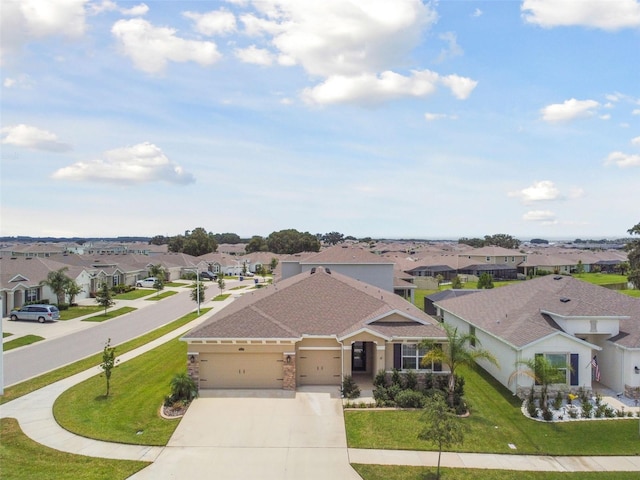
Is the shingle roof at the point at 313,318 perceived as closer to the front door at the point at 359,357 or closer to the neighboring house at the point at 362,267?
the front door at the point at 359,357

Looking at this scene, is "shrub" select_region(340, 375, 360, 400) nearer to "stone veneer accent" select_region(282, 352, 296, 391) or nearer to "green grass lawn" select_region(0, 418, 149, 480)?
"stone veneer accent" select_region(282, 352, 296, 391)

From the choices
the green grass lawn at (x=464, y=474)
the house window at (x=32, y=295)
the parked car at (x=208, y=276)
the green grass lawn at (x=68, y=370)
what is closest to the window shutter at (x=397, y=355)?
the green grass lawn at (x=464, y=474)

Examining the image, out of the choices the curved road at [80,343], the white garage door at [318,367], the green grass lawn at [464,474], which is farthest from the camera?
the curved road at [80,343]

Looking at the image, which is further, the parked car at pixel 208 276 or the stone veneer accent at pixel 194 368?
the parked car at pixel 208 276

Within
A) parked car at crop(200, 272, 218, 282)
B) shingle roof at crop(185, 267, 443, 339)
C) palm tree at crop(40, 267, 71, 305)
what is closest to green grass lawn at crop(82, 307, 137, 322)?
palm tree at crop(40, 267, 71, 305)

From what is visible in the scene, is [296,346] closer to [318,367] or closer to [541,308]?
[318,367]

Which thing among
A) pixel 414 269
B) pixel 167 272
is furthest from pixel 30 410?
pixel 414 269
